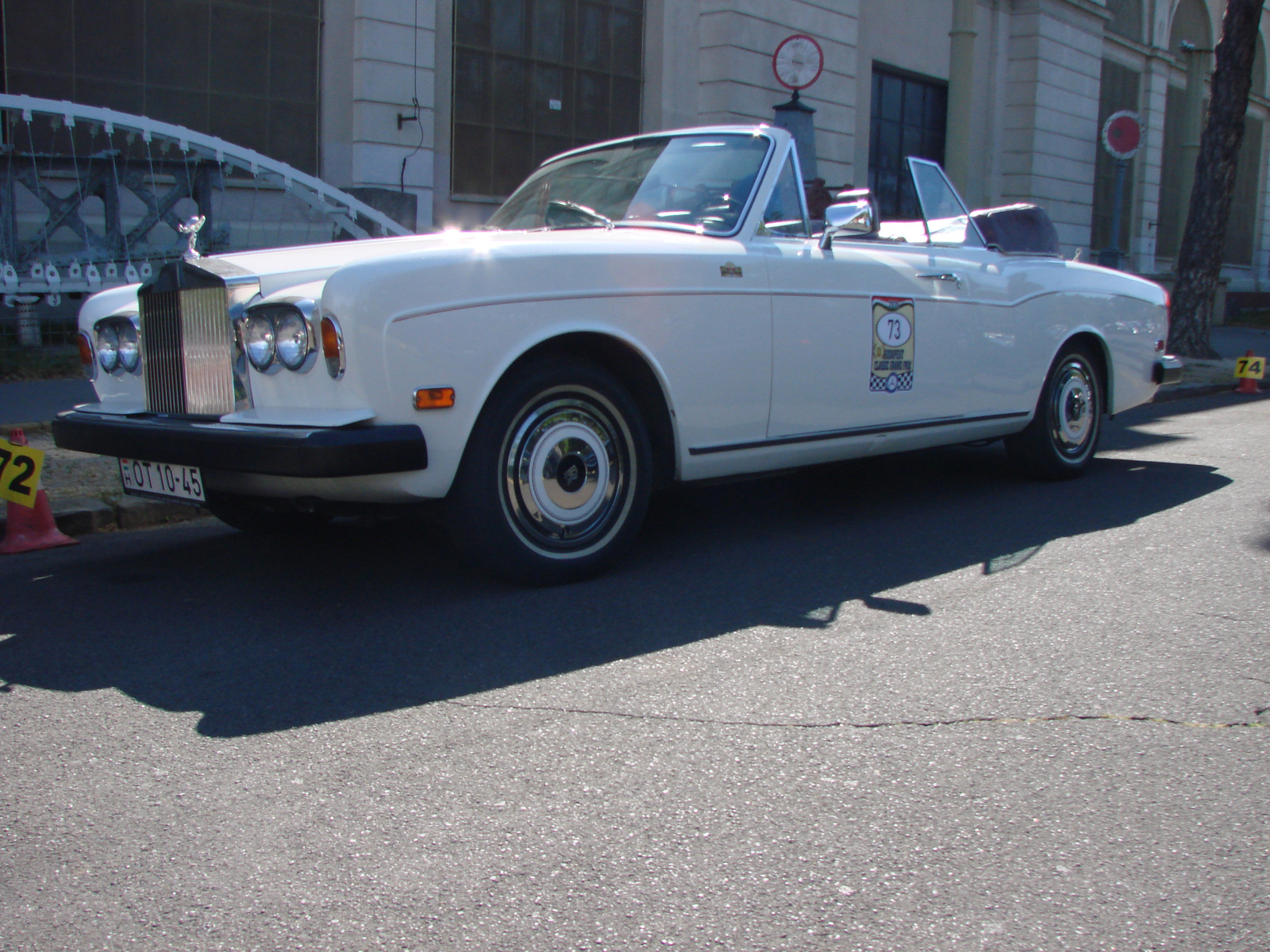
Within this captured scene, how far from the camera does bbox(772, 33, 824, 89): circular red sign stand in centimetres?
1591

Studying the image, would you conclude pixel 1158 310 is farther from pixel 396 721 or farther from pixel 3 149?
pixel 3 149

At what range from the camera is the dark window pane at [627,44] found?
1555 centimetres

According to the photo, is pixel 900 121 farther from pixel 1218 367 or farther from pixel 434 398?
pixel 434 398

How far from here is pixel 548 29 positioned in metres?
14.7

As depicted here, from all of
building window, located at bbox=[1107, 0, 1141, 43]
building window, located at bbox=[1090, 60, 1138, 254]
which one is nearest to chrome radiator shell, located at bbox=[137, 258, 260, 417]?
building window, located at bbox=[1090, 60, 1138, 254]

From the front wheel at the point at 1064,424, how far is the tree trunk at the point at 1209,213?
1020cm

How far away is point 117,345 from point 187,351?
21.7 inches

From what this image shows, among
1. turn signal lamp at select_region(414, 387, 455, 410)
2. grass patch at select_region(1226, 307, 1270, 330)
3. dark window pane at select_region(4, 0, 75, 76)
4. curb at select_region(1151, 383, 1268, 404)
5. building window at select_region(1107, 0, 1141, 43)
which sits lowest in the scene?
curb at select_region(1151, 383, 1268, 404)

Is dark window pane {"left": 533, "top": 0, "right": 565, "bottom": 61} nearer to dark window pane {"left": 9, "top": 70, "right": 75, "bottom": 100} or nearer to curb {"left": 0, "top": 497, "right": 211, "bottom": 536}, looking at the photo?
dark window pane {"left": 9, "top": 70, "right": 75, "bottom": 100}

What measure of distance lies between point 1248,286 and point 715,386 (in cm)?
3397

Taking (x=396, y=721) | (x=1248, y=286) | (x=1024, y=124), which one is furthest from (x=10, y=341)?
(x=1248, y=286)

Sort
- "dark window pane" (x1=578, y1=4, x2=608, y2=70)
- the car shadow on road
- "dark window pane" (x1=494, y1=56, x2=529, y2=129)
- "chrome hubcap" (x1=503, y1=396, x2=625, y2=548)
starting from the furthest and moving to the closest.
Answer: "dark window pane" (x1=578, y1=4, x2=608, y2=70)
"dark window pane" (x1=494, y1=56, x2=529, y2=129)
"chrome hubcap" (x1=503, y1=396, x2=625, y2=548)
the car shadow on road

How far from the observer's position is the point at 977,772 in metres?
2.67

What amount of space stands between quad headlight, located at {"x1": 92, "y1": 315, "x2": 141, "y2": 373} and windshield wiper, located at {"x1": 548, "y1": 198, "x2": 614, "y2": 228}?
1.67 meters
